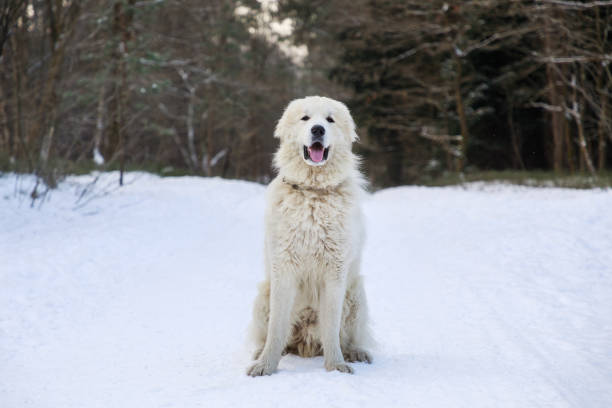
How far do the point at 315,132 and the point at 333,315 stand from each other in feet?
4.21

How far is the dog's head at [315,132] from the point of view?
3340 mm

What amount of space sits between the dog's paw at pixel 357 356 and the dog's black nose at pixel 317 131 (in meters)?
1.63

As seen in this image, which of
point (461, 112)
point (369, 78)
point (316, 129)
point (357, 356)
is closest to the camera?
point (316, 129)

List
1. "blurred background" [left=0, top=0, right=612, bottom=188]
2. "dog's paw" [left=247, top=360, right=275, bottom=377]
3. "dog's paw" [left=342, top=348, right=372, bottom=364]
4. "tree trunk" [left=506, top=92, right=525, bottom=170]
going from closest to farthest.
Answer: "dog's paw" [left=247, top=360, right=275, bottom=377]
"dog's paw" [left=342, top=348, right=372, bottom=364]
"blurred background" [left=0, top=0, right=612, bottom=188]
"tree trunk" [left=506, top=92, right=525, bottom=170]

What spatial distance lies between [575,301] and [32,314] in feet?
17.8

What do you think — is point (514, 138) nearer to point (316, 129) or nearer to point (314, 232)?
point (316, 129)

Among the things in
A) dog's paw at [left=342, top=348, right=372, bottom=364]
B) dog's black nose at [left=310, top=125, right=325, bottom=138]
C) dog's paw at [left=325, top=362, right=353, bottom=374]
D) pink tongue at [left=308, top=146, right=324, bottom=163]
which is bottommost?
dog's paw at [left=342, top=348, right=372, bottom=364]

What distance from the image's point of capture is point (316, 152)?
3.38 metres

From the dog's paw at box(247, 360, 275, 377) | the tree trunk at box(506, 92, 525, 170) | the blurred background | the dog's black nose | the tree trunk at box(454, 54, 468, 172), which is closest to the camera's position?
the dog's paw at box(247, 360, 275, 377)

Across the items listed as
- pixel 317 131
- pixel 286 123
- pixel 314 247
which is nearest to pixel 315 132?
pixel 317 131

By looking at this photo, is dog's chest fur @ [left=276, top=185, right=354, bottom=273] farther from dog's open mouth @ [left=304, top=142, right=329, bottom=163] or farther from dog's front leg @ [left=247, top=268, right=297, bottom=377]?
dog's open mouth @ [left=304, top=142, right=329, bottom=163]

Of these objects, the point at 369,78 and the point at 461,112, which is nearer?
the point at 461,112

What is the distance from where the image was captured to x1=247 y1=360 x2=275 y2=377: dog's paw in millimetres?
3158

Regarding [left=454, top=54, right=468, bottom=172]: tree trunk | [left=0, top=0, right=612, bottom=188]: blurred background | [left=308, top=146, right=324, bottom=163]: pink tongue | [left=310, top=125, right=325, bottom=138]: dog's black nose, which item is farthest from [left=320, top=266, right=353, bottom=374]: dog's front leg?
[left=454, top=54, right=468, bottom=172]: tree trunk
